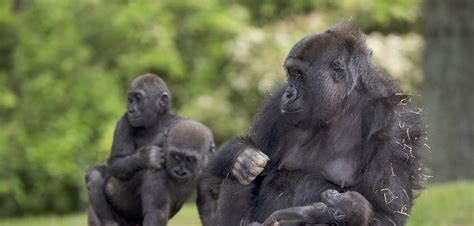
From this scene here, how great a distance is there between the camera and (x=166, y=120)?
7441mm

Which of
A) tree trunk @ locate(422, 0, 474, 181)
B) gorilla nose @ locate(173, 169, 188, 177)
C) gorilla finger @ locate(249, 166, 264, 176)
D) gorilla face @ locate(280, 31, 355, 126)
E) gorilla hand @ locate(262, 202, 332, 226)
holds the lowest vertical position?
gorilla hand @ locate(262, 202, 332, 226)

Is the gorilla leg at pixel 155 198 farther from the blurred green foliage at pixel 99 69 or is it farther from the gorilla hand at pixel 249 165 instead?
the blurred green foliage at pixel 99 69

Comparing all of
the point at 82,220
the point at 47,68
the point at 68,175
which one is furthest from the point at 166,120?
the point at 68,175

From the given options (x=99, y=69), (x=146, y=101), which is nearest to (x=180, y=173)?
(x=146, y=101)

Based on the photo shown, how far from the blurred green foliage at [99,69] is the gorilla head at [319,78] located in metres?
10.9

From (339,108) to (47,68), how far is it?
12.7 m

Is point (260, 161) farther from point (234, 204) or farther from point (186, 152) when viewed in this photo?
point (186, 152)

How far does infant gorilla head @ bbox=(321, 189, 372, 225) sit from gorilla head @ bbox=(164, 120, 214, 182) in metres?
1.95

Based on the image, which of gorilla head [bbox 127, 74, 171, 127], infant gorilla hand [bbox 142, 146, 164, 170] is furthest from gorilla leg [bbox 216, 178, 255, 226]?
gorilla head [bbox 127, 74, 171, 127]

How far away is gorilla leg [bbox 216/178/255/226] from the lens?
5.60 m

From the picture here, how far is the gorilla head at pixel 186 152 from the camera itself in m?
6.82

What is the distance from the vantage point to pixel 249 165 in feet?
17.6

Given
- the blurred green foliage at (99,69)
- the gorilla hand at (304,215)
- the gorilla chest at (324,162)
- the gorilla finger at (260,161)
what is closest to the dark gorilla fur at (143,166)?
the gorilla chest at (324,162)

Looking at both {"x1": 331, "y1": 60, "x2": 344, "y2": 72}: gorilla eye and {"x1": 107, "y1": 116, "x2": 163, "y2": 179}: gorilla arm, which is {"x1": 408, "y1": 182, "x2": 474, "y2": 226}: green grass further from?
{"x1": 331, "y1": 60, "x2": 344, "y2": 72}: gorilla eye
